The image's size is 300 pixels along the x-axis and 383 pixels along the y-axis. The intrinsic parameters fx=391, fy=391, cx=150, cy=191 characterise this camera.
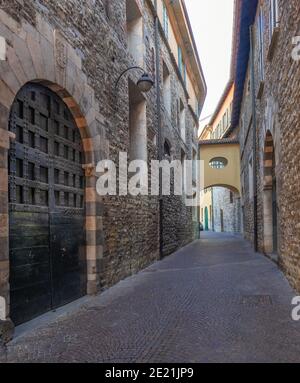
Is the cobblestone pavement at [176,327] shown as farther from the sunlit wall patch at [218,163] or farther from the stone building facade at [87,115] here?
the sunlit wall patch at [218,163]

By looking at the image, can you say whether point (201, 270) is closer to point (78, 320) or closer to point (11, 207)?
point (78, 320)

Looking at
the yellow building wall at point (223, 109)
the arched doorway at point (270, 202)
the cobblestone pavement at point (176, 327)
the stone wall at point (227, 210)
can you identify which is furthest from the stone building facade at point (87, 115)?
the yellow building wall at point (223, 109)

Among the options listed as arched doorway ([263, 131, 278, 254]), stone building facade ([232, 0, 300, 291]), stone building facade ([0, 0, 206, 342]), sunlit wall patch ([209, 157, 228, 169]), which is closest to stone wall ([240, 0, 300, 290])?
stone building facade ([232, 0, 300, 291])

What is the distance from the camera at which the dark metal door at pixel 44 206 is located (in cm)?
417

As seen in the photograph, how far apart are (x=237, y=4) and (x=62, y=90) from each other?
8164 millimetres

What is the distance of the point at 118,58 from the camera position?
24.2 feet

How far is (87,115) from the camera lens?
575cm

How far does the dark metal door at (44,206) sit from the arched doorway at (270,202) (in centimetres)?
553

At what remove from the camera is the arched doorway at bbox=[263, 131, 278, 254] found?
9660 millimetres

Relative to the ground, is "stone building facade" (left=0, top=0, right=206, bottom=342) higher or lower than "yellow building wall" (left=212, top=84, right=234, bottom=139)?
lower

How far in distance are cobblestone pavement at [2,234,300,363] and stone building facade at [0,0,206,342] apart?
48 cm

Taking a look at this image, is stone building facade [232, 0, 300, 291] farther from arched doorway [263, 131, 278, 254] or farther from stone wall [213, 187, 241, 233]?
stone wall [213, 187, 241, 233]
